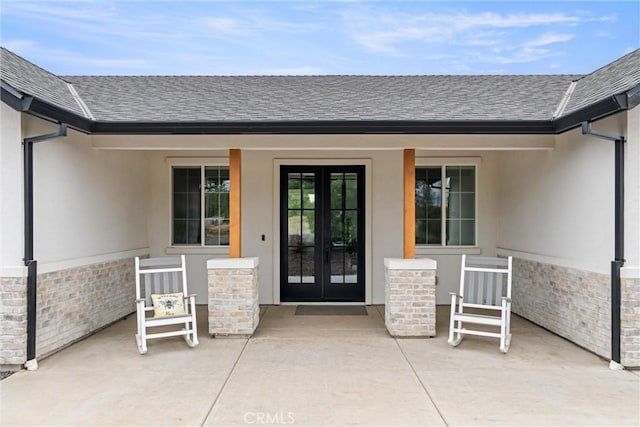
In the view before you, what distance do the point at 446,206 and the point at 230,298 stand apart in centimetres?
444

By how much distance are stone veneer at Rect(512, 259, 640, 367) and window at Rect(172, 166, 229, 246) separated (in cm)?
524

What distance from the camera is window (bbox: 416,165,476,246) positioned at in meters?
8.09

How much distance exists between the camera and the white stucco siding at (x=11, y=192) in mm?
4543

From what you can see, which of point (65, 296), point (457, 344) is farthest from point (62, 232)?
point (457, 344)

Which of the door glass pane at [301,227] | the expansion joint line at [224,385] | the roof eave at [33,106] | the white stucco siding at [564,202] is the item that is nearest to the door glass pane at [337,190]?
the door glass pane at [301,227]

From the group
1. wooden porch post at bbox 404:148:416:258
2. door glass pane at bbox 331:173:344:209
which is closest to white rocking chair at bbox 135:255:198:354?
wooden porch post at bbox 404:148:416:258

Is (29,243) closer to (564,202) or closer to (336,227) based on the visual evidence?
(336,227)

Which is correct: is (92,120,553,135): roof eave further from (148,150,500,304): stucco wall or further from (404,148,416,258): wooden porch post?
(148,150,500,304): stucco wall

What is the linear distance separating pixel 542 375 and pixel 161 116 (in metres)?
5.57

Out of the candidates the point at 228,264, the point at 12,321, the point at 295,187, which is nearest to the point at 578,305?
the point at 228,264

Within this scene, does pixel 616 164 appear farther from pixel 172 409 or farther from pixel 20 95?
pixel 20 95

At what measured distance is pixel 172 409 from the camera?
11.8 feet

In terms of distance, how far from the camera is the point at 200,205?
8148 millimetres

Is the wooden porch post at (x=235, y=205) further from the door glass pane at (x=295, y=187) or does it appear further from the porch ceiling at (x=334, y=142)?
the door glass pane at (x=295, y=187)
